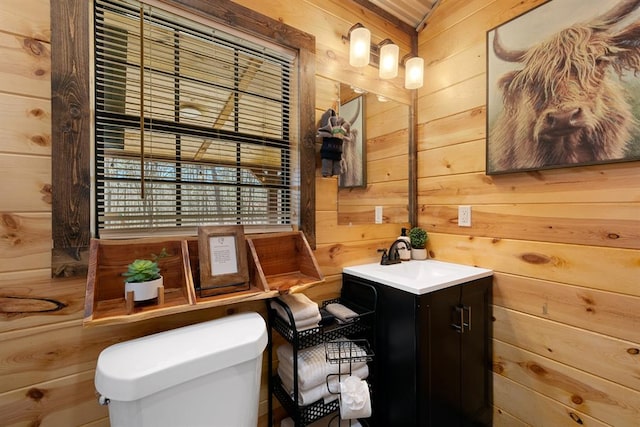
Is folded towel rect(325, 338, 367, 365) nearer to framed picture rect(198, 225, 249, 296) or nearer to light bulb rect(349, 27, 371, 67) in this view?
framed picture rect(198, 225, 249, 296)

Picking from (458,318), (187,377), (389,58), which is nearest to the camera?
(187,377)

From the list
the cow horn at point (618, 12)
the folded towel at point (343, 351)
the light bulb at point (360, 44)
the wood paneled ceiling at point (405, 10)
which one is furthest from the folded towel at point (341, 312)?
the wood paneled ceiling at point (405, 10)

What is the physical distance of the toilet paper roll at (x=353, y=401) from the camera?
108 centimetres

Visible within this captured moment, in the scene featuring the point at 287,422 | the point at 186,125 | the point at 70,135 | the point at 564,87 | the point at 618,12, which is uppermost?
the point at 618,12

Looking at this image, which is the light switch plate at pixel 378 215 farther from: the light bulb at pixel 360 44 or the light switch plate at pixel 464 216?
the light bulb at pixel 360 44

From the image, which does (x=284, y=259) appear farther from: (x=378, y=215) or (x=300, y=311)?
(x=378, y=215)

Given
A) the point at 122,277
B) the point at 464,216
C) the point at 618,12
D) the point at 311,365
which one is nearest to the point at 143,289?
the point at 122,277

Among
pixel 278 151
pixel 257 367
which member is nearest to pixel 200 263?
pixel 257 367

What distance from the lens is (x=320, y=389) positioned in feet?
3.73

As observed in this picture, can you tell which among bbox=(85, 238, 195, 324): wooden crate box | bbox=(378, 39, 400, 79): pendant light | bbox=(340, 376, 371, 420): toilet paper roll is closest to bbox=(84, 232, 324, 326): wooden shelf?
bbox=(85, 238, 195, 324): wooden crate box

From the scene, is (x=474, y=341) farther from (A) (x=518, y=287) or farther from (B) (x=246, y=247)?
(B) (x=246, y=247)

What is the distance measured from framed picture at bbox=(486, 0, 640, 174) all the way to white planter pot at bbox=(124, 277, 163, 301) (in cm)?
163

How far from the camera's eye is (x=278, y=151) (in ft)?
4.53

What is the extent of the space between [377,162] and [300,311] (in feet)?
→ 3.54
